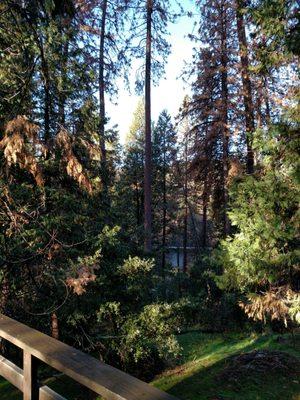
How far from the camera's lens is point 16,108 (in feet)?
20.6

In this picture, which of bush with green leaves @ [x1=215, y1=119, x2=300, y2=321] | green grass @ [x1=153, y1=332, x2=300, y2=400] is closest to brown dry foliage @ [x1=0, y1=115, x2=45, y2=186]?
bush with green leaves @ [x1=215, y1=119, x2=300, y2=321]

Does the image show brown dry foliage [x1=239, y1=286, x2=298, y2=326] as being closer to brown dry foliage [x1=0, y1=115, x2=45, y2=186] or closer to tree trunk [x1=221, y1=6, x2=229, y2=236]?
brown dry foliage [x1=0, y1=115, x2=45, y2=186]

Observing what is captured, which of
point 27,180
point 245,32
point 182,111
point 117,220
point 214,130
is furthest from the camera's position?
point 182,111

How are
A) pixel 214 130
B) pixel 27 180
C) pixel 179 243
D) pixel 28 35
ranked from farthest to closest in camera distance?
pixel 179 243, pixel 214 130, pixel 27 180, pixel 28 35

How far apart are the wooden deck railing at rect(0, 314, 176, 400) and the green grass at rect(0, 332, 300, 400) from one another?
5.78 m

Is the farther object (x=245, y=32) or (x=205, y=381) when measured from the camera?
(x=245, y=32)

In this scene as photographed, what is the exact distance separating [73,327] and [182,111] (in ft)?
42.0

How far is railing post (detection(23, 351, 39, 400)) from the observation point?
95.3 inches

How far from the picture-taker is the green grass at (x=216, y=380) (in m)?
7.77

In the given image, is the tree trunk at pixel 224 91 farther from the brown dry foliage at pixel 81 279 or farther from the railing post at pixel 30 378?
the railing post at pixel 30 378

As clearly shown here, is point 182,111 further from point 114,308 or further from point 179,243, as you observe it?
point 179,243

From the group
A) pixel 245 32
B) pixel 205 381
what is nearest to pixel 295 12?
pixel 205 381

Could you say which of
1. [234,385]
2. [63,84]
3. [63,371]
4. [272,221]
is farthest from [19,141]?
[234,385]

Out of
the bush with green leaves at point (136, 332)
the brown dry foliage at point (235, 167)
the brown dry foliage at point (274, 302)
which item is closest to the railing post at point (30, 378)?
the brown dry foliage at point (274, 302)
